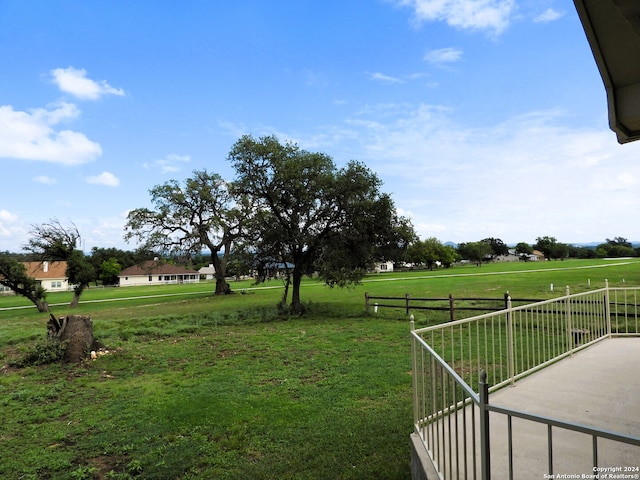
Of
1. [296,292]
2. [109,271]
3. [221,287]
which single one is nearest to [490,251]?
[221,287]

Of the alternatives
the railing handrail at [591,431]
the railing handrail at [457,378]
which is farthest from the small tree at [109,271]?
the railing handrail at [591,431]

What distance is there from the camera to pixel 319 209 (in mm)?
16203

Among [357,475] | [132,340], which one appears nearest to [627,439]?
[357,475]

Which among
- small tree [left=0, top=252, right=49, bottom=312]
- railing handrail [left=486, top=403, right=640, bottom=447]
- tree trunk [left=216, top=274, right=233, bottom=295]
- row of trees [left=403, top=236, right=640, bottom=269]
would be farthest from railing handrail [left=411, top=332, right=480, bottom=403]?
row of trees [left=403, top=236, right=640, bottom=269]

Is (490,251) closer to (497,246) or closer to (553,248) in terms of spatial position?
(497,246)

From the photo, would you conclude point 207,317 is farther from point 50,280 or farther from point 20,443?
point 50,280

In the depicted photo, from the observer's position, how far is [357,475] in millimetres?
3783

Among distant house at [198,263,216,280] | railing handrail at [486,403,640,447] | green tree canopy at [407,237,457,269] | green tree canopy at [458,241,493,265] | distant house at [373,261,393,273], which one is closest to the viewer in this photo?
railing handrail at [486,403,640,447]

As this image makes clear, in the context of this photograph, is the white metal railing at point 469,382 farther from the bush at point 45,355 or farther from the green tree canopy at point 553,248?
the green tree canopy at point 553,248

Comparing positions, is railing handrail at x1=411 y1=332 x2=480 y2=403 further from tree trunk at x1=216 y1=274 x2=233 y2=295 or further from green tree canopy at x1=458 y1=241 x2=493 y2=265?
green tree canopy at x1=458 y1=241 x2=493 y2=265

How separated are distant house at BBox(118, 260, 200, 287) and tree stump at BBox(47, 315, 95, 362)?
56310 mm

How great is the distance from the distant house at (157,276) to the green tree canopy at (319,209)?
5194 centimetres

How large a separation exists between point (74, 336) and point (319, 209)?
32.2ft

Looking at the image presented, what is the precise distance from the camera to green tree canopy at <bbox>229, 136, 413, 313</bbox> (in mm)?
15727
